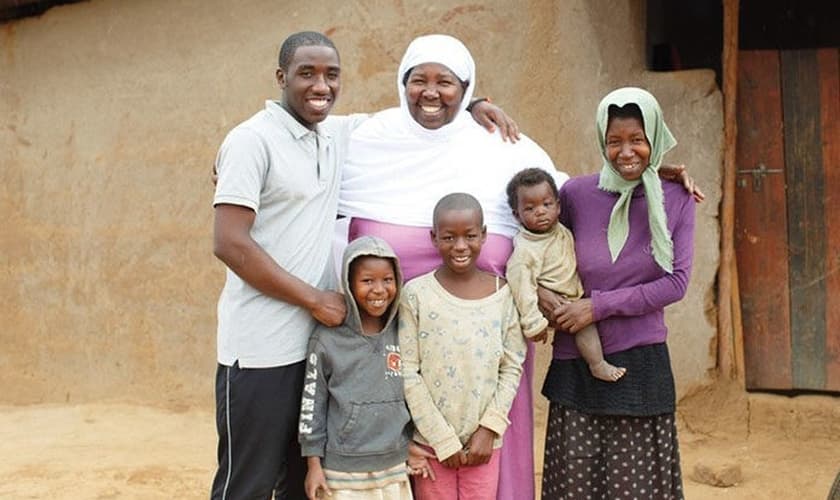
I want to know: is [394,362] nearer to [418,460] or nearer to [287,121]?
[418,460]

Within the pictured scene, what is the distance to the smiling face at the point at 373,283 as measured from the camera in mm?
2719

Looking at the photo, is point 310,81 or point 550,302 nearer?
point 310,81

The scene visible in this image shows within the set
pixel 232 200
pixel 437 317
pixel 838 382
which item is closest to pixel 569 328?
pixel 437 317

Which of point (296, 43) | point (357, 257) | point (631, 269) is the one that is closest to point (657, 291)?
point (631, 269)

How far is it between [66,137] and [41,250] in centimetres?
65

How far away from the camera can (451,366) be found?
2.79m

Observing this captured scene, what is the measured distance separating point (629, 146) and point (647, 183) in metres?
0.11

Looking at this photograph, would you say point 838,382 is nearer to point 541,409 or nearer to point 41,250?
point 541,409

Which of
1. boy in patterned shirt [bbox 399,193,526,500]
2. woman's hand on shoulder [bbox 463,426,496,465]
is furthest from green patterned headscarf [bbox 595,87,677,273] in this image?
woman's hand on shoulder [bbox 463,426,496,465]

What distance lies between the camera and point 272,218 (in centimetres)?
267

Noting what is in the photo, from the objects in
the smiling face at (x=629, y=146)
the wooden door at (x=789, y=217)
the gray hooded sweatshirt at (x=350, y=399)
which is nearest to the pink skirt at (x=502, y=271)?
the gray hooded sweatshirt at (x=350, y=399)

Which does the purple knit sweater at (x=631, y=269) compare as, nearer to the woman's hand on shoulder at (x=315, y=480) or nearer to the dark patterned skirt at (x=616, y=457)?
the dark patterned skirt at (x=616, y=457)

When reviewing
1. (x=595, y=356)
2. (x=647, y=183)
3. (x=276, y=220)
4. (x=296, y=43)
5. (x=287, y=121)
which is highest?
(x=296, y=43)

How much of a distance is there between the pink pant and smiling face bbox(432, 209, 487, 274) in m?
0.56
